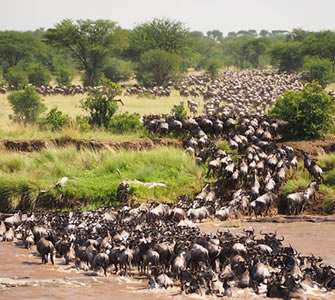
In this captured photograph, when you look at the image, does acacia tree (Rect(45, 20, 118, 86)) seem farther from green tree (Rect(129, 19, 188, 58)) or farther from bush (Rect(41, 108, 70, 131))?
bush (Rect(41, 108, 70, 131))

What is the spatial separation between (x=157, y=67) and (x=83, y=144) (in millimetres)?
46117

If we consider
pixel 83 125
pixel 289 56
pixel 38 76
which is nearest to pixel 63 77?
pixel 38 76

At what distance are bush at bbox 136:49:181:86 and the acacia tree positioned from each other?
4.21 meters

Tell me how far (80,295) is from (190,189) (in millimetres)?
9863

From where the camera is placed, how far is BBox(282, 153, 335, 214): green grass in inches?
847

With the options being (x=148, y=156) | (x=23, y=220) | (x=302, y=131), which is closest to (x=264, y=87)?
(x=302, y=131)

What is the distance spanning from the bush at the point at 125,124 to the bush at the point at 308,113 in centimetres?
593

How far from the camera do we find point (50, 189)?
73.3 feet

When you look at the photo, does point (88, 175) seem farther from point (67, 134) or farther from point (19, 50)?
point (19, 50)

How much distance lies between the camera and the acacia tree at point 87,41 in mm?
71812

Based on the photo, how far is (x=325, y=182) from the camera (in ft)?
74.6

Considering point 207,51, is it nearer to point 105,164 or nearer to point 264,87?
point 264,87

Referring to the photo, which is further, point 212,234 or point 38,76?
point 38,76

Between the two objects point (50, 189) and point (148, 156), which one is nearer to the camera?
point (50, 189)
